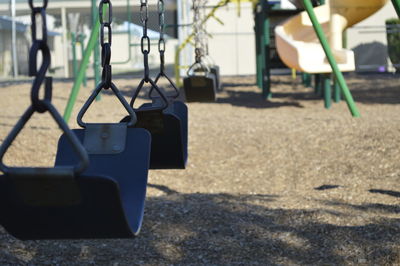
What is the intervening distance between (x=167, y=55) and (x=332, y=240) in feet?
82.0

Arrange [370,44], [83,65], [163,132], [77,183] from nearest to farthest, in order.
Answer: [77,183], [163,132], [83,65], [370,44]

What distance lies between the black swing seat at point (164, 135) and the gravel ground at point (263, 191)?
50cm

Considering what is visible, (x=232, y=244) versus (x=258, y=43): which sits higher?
(x=258, y=43)

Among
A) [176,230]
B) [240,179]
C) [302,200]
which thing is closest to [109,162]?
[176,230]

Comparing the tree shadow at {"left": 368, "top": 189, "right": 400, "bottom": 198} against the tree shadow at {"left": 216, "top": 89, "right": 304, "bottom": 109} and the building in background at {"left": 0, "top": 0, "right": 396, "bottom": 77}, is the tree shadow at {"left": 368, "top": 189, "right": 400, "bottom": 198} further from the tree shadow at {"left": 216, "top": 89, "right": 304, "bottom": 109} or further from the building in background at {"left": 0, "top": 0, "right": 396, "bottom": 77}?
the building in background at {"left": 0, "top": 0, "right": 396, "bottom": 77}

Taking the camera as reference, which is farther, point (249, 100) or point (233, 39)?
point (233, 39)

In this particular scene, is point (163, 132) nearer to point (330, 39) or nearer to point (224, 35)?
point (330, 39)

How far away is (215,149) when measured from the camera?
6539 mm

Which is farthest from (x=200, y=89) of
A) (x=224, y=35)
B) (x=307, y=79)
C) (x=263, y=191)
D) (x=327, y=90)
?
(x=224, y=35)

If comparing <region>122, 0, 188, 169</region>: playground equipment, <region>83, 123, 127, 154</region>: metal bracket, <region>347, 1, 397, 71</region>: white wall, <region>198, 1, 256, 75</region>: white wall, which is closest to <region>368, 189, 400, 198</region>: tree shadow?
<region>122, 0, 188, 169</region>: playground equipment

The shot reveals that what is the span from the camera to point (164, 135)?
291 centimetres

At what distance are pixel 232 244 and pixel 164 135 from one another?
758 mm

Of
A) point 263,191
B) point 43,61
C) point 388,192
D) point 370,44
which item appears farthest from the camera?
point 370,44

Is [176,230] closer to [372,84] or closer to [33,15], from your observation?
[33,15]
